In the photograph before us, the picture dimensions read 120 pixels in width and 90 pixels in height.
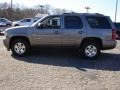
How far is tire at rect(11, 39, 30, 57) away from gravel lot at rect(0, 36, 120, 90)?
0.31 m

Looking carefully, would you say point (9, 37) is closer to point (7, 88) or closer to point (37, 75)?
point (37, 75)

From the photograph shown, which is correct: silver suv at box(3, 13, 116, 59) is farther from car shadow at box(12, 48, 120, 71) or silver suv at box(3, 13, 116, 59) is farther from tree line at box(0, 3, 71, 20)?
tree line at box(0, 3, 71, 20)

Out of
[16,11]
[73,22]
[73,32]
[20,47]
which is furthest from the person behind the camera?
[16,11]

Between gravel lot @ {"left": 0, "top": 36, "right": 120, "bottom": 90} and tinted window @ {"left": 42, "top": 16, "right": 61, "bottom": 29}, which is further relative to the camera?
tinted window @ {"left": 42, "top": 16, "right": 61, "bottom": 29}

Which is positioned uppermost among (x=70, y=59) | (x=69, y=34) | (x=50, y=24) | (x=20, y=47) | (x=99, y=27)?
(x=50, y=24)

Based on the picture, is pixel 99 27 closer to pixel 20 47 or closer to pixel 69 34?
pixel 69 34

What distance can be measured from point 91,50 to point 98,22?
3.99ft

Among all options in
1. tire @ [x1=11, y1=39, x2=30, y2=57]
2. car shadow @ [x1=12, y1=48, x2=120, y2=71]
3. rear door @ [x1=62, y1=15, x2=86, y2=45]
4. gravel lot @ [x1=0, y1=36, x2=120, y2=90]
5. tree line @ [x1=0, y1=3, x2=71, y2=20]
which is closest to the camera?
gravel lot @ [x1=0, y1=36, x2=120, y2=90]

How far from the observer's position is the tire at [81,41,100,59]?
13.6 m

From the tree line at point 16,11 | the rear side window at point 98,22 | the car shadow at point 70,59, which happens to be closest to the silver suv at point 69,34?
the rear side window at point 98,22

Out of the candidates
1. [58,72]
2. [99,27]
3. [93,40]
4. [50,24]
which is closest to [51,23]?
[50,24]

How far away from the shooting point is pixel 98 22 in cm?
1376

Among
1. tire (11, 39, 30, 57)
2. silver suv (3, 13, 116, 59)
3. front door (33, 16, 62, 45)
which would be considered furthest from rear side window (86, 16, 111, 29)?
tire (11, 39, 30, 57)

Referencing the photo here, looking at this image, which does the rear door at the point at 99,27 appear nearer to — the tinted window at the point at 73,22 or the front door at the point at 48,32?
the tinted window at the point at 73,22
